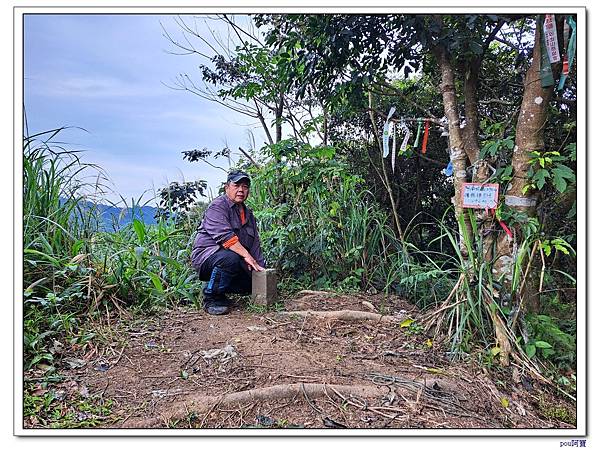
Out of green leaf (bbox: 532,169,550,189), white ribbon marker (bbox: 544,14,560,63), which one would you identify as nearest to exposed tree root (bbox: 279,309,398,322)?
green leaf (bbox: 532,169,550,189)

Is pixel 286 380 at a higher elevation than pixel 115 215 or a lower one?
lower

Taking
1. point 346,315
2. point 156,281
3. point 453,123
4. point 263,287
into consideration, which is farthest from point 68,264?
point 453,123

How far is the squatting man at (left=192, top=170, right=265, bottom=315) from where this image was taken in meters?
2.62

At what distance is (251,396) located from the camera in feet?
5.49

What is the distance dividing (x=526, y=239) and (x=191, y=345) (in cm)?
171

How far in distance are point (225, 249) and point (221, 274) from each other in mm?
154

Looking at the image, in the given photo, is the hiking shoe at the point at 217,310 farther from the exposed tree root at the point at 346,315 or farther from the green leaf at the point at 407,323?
the green leaf at the point at 407,323

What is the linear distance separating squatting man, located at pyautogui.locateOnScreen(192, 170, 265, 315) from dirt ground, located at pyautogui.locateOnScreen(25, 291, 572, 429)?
0.86 feet

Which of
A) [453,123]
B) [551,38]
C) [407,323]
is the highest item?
[551,38]

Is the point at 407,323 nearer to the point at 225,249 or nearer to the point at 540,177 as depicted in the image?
the point at 540,177

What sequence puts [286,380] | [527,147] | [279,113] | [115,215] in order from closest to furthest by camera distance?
1. [286,380]
2. [527,147]
3. [115,215]
4. [279,113]

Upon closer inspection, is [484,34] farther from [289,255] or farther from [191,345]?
[191,345]

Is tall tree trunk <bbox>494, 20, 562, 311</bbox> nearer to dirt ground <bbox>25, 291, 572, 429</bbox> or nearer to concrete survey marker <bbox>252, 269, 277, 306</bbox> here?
dirt ground <bbox>25, 291, 572, 429</bbox>

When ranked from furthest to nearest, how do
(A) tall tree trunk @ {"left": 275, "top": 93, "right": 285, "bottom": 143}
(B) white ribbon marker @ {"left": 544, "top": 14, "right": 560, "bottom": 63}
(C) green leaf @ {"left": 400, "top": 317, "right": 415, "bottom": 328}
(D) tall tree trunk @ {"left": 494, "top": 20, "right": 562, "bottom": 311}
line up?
(A) tall tree trunk @ {"left": 275, "top": 93, "right": 285, "bottom": 143}
(C) green leaf @ {"left": 400, "top": 317, "right": 415, "bottom": 328}
(D) tall tree trunk @ {"left": 494, "top": 20, "right": 562, "bottom": 311}
(B) white ribbon marker @ {"left": 544, "top": 14, "right": 560, "bottom": 63}
